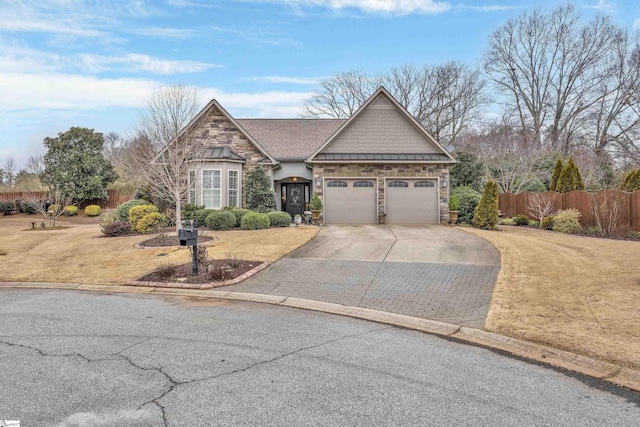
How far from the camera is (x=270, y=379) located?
4.38 metres

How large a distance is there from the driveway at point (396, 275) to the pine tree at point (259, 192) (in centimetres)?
612

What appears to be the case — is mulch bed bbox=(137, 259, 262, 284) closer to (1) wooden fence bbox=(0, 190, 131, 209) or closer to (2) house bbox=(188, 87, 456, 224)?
(2) house bbox=(188, 87, 456, 224)

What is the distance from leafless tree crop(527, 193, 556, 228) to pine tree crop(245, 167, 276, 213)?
521 inches

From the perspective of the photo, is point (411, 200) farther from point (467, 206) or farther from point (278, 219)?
point (278, 219)

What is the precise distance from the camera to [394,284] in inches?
360

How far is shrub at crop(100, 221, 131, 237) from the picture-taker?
55.4 ft

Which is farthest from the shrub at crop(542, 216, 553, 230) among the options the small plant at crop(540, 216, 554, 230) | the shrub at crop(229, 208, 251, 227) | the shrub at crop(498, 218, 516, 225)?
the shrub at crop(229, 208, 251, 227)

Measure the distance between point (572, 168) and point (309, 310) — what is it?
20651 mm

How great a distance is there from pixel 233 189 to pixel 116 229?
588cm

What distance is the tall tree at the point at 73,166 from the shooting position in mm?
30062

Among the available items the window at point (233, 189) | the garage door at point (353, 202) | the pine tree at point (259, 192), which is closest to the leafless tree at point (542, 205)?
the garage door at point (353, 202)

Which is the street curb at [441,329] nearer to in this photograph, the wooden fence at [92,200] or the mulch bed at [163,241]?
the mulch bed at [163,241]

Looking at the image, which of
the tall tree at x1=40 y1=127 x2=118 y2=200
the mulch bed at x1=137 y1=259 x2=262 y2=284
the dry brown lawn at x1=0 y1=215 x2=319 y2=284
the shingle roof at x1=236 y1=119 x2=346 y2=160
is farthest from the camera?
the tall tree at x1=40 y1=127 x2=118 y2=200

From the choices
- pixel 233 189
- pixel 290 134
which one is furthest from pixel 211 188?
pixel 290 134
